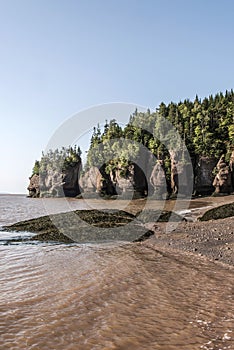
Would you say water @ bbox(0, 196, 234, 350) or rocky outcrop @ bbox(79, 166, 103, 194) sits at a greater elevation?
rocky outcrop @ bbox(79, 166, 103, 194)

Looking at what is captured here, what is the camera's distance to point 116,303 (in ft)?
24.2

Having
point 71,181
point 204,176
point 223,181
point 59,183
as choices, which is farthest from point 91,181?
point 223,181

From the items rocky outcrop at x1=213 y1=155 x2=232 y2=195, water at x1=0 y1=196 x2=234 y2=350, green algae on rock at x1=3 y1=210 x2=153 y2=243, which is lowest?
water at x1=0 y1=196 x2=234 y2=350

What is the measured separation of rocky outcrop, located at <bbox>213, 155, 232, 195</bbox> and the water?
44.9 m

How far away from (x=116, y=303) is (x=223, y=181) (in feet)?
166

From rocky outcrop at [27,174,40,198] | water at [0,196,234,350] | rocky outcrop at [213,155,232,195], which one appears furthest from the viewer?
rocky outcrop at [27,174,40,198]

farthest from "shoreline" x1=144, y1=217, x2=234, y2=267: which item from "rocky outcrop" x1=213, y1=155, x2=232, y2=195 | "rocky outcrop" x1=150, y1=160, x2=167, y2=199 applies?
"rocky outcrop" x1=150, y1=160, x2=167, y2=199

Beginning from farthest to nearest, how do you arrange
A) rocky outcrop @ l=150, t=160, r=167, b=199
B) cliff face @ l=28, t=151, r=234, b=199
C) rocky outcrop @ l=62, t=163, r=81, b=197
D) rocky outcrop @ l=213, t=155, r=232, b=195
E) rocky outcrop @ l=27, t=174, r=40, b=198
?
rocky outcrop @ l=27, t=174, r=40, b=198, rocky outcrop @ l=62, t=163, r=81, b=197, rocky outcrop @ l=150, t=160, r=167, b=199, cliff face @ l=28, t=151, r=234, b=199, rocky outcrop @ l=213, t=155, r=232, b=195

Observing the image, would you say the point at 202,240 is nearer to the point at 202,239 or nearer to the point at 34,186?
the point at 202,239

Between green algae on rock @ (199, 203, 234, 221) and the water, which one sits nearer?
the water

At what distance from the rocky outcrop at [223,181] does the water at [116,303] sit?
147 feet

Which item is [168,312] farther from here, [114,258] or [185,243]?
[185,243]

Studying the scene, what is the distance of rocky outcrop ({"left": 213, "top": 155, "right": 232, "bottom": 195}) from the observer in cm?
5400

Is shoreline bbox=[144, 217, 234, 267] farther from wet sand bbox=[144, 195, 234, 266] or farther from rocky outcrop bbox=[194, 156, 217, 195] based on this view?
rocky outcrop bbox=[194, 156, 217, 195]
